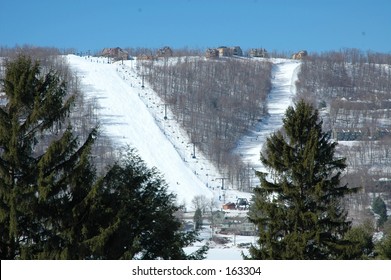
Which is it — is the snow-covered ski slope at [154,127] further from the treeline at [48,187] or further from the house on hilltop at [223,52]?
the treeline at [48,187]

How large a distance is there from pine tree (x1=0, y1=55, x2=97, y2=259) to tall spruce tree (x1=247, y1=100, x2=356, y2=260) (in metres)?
2.99

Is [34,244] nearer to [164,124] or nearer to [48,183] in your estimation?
[48,183]

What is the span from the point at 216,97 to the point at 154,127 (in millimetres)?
29900

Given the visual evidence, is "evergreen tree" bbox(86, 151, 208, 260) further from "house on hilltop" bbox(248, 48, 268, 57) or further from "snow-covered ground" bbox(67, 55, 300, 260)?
"house on hilltop" bbox(248, 48, 268, 57)

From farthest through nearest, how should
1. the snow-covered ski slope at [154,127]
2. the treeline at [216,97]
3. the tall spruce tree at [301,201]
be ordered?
the treeline at [216,97]
the snow-covered ski slope at [154,127]
the tall spruce tree at [301,201]

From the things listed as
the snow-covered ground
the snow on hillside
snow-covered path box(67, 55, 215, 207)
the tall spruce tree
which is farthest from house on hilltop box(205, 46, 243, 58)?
the tall spruce tree

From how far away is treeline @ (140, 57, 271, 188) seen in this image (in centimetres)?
7194

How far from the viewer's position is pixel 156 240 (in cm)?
1028

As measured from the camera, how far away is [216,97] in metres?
98.4

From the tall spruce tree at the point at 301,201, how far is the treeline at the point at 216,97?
47140 millimetres

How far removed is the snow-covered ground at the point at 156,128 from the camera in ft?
178

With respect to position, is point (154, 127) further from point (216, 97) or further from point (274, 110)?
point (274, 110)

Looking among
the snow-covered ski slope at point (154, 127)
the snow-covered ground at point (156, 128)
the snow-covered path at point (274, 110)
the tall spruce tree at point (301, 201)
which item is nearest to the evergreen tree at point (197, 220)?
the snow-covered ground at point (156, 128)

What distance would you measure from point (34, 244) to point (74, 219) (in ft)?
1.93
